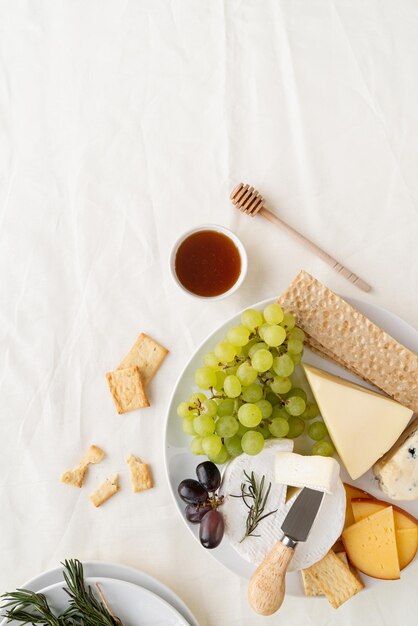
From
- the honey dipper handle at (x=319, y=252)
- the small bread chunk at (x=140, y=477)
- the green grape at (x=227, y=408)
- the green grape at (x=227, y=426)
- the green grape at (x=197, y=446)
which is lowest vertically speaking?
the small bread chunk at (x=140, y=477)

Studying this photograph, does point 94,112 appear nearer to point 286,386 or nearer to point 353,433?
point 286,386

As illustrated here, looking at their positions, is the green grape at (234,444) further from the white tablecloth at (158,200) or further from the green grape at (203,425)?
the white tablecloth at (158,200)

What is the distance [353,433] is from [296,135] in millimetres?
613

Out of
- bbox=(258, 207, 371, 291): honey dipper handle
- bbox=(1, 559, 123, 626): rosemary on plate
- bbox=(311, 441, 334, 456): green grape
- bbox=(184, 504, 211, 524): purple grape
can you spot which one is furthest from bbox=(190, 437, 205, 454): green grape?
bbox=(258, 207, 371, 291): honey dipper handle

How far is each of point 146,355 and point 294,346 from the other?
32cm

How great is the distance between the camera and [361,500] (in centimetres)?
111

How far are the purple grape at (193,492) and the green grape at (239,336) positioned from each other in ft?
0.90

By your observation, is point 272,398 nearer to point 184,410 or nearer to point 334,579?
point 184,410

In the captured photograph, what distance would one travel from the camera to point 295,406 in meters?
1.04

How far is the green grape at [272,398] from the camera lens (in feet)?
3.53

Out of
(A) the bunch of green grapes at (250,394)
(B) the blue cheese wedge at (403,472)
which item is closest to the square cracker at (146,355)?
(A) the bunch of green grapes at (250,394)

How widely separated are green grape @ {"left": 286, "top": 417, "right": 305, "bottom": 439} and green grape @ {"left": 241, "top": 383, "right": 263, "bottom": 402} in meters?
0.09

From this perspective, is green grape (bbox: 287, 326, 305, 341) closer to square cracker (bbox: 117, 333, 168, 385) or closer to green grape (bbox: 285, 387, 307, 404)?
green grape (bbox: 285, 387, 307, 404)

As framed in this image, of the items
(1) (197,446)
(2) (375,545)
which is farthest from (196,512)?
(2) (375,545)
